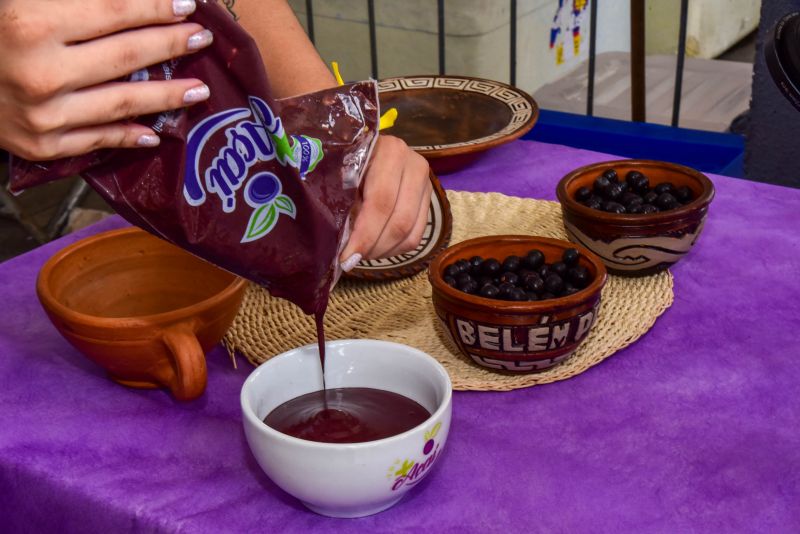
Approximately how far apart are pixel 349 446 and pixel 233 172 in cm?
19

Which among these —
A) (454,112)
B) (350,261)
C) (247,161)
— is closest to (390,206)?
(350,261)

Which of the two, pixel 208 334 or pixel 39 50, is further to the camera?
pixel 208 334

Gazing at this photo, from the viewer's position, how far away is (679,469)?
2.13 ft

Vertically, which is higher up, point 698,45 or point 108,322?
point 108,322

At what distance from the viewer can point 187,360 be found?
0.71 m

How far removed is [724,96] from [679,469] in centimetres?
195

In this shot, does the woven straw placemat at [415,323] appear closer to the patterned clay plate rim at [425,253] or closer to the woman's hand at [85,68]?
the patterned clay plate rim at [425,253]

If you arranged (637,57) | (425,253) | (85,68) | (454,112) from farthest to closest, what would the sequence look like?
1. (637,57)
2. (454,112)
3. (425,253)
4. (85,68)

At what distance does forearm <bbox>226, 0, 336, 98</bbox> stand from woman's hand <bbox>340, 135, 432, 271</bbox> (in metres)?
0.12

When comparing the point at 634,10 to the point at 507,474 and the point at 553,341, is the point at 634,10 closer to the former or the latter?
the point at 553,341

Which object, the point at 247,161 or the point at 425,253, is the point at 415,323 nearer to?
the point at 425,253

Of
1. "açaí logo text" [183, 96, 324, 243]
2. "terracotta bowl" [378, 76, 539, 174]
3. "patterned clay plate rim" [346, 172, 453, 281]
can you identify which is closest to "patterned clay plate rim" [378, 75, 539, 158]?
"terracotta bowl" [378, 76, 539, 174]

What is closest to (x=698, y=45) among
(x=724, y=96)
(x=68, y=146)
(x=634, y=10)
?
(x=724, y=96)

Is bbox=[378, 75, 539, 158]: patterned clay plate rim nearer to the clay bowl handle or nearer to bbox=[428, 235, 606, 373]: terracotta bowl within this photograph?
bbox=[428, 235, 606, 373]: terracotta bowl
